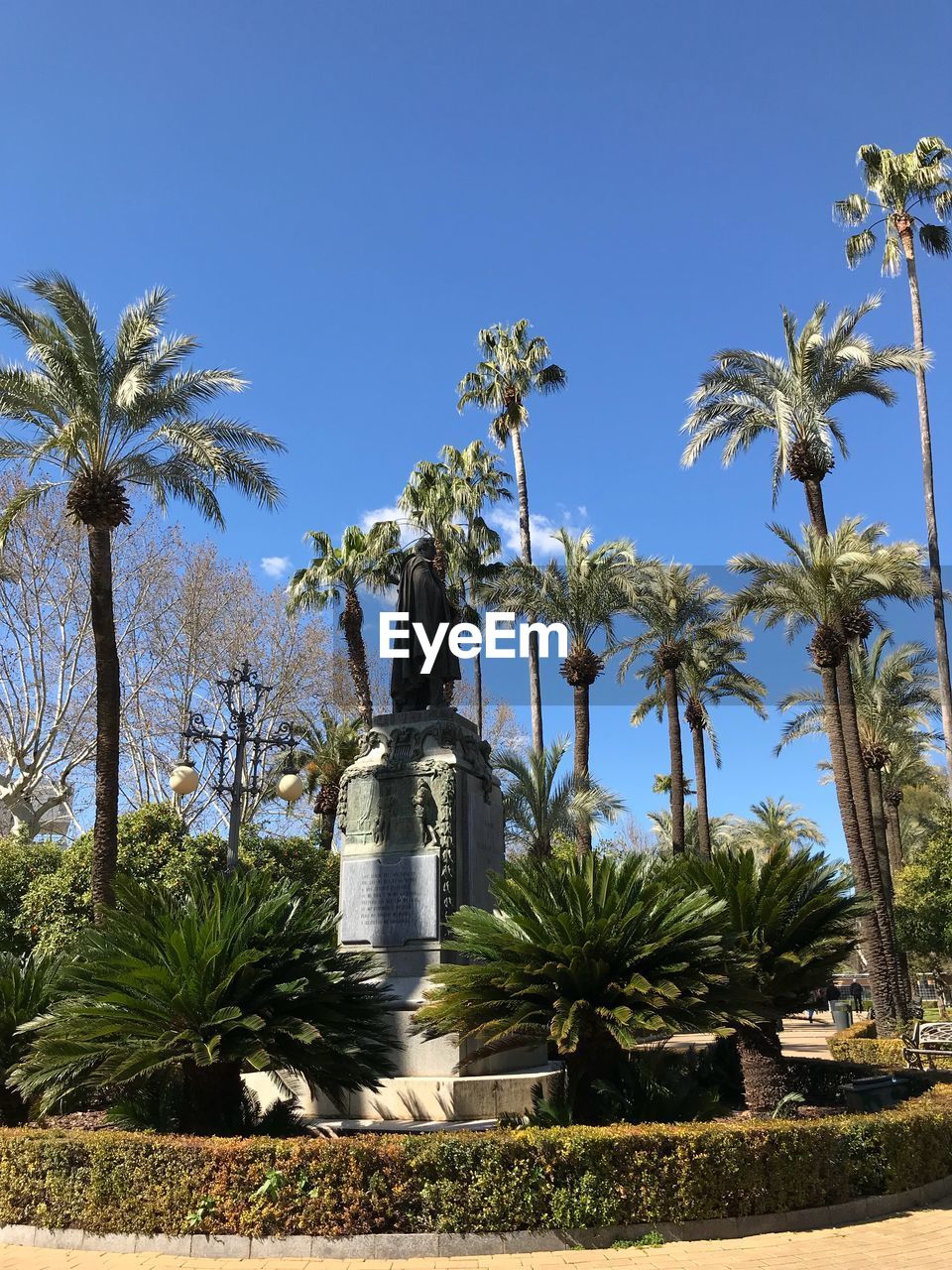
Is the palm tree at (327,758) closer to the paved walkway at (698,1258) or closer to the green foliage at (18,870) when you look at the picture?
the green foliage at (18,870)

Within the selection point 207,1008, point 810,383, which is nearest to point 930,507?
point 810,383

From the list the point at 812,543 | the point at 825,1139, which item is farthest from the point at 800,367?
the point at 825,1139

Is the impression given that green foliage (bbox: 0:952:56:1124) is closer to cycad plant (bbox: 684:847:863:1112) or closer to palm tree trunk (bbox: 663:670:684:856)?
cycad plant (bbox: 684:847:863:1112)

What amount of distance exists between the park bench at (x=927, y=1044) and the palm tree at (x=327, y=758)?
685 inches

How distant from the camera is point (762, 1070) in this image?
857 centimetres

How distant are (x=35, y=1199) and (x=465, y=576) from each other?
26043 mm

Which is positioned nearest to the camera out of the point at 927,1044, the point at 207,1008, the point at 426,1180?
the point at 426,1180

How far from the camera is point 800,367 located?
22547mm

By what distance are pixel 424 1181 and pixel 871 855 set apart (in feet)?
59.4

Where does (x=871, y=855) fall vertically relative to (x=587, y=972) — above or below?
below

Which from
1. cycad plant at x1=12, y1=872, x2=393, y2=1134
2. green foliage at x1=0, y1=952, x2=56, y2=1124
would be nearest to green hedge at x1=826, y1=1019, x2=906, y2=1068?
cycad plant at x1=12, y1=872, x2=393, y2=1134

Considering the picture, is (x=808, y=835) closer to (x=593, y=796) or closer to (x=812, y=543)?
(x=593, y=796)

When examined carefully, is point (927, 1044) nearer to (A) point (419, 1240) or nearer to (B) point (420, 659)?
(B) point (420, 659)

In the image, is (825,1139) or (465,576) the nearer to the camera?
(825,1139)
